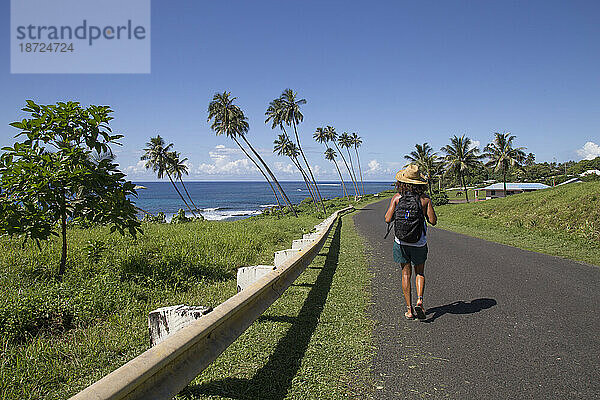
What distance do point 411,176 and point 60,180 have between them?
4.90 meters

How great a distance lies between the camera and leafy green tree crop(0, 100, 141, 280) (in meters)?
5.67

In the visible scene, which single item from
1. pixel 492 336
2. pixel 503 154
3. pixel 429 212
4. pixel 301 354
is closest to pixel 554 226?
pixel 429 212

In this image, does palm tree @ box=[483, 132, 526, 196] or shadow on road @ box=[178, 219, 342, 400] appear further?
palm tree @ box=[483, 132, 526, 196]

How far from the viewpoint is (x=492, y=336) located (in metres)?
4.33

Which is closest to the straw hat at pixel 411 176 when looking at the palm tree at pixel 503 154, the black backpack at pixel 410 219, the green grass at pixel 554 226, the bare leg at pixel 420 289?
the black backpack at pixel 410 219

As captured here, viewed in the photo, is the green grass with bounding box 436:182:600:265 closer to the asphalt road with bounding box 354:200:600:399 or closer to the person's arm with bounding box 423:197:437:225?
the asphalt road with bounding box 354:200:600:399

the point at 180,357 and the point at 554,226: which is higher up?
the point at 180,357

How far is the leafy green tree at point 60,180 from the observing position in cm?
567

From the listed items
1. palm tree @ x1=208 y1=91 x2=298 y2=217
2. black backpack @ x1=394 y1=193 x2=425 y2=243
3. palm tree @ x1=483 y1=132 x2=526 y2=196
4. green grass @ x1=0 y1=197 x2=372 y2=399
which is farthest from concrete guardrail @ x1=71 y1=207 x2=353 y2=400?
palm tree @ x1=483 y1=132 x2=526 y2=196

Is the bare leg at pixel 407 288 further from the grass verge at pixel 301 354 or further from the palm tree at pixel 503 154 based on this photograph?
the palm tree at pixel 503 154

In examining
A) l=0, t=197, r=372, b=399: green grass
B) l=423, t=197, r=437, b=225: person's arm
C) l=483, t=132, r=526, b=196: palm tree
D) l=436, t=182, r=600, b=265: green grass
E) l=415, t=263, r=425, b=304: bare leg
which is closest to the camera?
l=0, t=197, r=372, b=399: green grass

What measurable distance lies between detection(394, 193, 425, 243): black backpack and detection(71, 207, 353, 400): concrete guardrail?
2.17 m

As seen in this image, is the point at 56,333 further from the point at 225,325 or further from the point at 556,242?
the point at 556,242

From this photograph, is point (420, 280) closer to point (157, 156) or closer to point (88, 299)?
point (88, 299)
